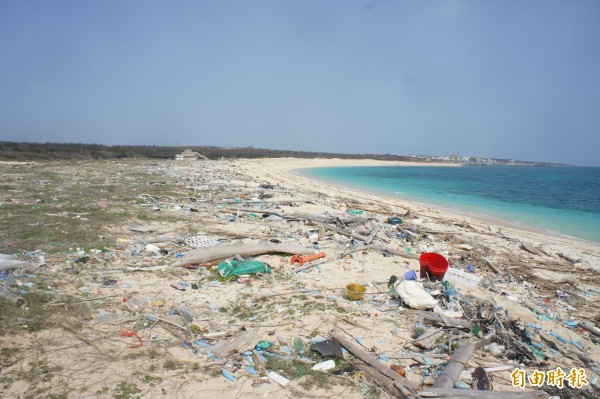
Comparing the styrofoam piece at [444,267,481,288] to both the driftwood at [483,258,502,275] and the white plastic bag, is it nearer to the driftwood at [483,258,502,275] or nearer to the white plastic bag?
the driftwood at [483,258,502,275]

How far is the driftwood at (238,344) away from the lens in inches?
169

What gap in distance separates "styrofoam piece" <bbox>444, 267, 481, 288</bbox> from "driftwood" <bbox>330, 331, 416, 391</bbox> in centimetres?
383

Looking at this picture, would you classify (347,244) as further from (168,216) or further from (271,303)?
(168,216)

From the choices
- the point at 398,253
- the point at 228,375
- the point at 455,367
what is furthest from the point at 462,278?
the point at 228,375

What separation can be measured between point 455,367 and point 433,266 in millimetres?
2895

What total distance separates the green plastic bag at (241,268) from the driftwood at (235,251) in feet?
1.56

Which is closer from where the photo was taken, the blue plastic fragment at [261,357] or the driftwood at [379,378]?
the driftwood at [379,378]

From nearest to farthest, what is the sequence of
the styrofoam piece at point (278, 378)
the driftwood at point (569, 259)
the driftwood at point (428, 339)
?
the styrofoam piece at point (278, 378) → the driftwood at point (428, 339) → the driftwood at point (569, 259)

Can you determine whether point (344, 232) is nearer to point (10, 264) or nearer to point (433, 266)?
point (433, 266)

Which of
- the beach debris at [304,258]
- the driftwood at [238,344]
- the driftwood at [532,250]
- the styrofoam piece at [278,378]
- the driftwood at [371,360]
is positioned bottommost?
the driftwood at [532,250]

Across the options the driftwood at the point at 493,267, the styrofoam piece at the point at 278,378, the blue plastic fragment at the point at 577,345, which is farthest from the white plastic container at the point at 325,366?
the driftwood at the point at 493,267

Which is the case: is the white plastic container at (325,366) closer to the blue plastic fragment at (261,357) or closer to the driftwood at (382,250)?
the blue plastic fragment at (261,357)

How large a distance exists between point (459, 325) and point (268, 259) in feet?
14.1

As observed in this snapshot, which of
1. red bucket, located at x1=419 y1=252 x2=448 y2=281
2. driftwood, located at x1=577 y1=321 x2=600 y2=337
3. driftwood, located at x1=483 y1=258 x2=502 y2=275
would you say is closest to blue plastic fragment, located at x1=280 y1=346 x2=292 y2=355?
red bucket, located at x1=419 y1=252 x2=448 y2=281
